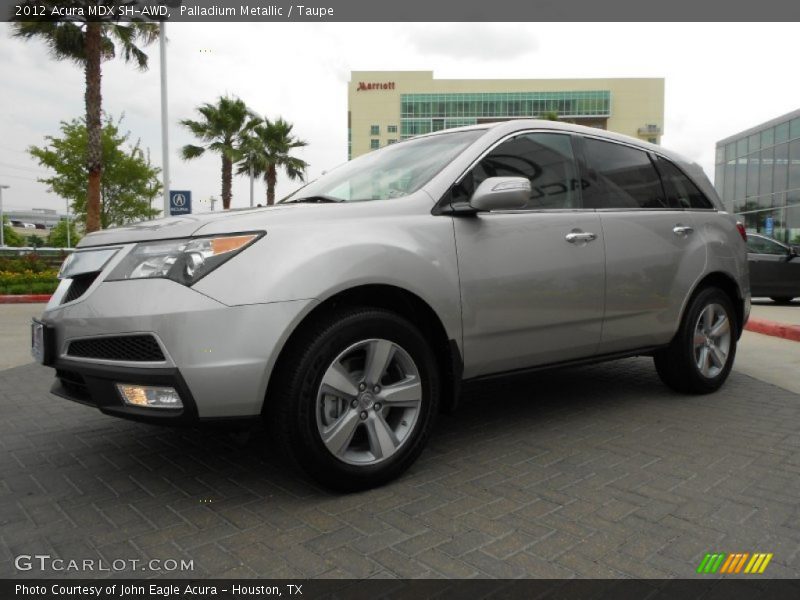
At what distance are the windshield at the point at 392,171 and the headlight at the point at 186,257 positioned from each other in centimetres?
89

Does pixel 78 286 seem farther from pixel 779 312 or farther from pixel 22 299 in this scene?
pixel 22 299

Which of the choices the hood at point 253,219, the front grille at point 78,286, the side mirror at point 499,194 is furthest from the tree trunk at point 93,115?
the side mirror at point 499,194

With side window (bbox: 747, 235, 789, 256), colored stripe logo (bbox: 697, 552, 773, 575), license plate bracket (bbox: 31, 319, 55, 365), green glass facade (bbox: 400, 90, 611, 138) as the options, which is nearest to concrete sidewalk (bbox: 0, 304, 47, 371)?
license plate bracket (bbox: 31, 319, 55, 365)

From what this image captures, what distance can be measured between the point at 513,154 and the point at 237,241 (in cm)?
173

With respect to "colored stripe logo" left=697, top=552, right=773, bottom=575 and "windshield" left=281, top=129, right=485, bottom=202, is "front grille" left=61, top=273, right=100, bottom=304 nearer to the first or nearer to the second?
"windshield" left=281, top=129, right=485, bottom=202

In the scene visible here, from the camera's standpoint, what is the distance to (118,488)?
2922 mm

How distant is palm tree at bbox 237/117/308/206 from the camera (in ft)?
106

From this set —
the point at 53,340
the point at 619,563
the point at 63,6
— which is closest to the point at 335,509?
the point at 619,563

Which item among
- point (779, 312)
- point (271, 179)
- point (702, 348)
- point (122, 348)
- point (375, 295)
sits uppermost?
point (271, 179)

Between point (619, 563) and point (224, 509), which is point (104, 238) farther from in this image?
point (619, 563)

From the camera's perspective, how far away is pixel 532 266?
3414 millimetres

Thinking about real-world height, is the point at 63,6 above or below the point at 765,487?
above

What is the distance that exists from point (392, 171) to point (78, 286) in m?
1.70

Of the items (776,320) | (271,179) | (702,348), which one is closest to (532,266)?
(702,348)
